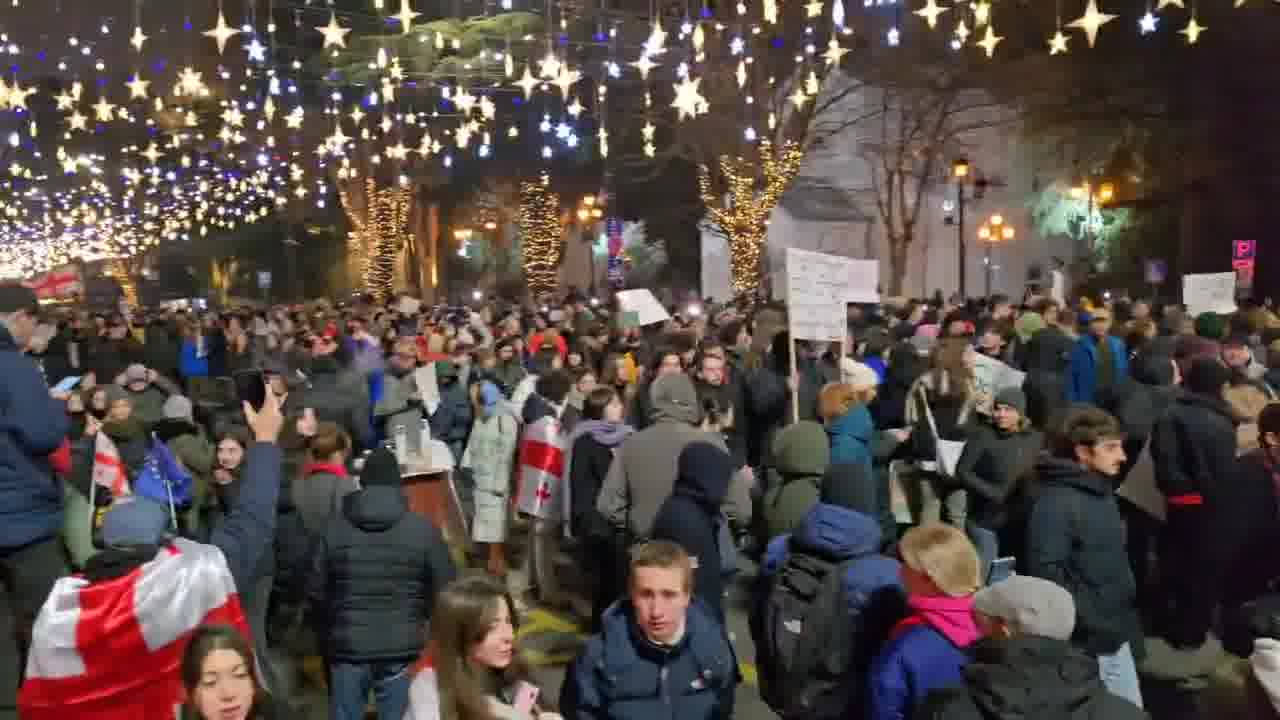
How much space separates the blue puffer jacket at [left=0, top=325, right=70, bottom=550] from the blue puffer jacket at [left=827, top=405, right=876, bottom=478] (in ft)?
Answer: 14.6

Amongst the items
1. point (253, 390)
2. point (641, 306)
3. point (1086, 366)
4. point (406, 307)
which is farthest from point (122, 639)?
point (406, 307)

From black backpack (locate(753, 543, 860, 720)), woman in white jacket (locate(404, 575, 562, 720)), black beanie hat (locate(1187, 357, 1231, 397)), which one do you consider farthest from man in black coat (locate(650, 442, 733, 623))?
black beanie hat (locate(1187, 357, 1231, 397))

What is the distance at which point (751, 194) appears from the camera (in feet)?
83.0

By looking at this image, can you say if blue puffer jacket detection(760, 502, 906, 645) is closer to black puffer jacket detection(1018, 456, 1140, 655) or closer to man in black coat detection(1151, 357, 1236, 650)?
black puffer jacket detection(1018, 456, 1140, 655)

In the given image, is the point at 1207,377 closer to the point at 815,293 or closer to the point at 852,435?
the point at 852,435

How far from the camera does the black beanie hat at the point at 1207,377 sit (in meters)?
7.14

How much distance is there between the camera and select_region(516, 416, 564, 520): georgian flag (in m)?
8.75

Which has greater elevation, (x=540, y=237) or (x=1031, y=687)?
(x=540, y=237)

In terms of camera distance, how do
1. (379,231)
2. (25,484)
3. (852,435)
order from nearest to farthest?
(25,484) → (852,435) → (379,231)

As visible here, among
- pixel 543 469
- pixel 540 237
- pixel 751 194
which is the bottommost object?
pixel 543 469

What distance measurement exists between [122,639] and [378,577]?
130 centimetres

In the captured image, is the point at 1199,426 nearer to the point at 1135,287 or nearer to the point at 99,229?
the point at 1135,287

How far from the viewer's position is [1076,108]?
29.6m

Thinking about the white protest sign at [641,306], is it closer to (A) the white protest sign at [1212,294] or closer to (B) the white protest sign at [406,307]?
(A) the white protest sign at [1212,294]
